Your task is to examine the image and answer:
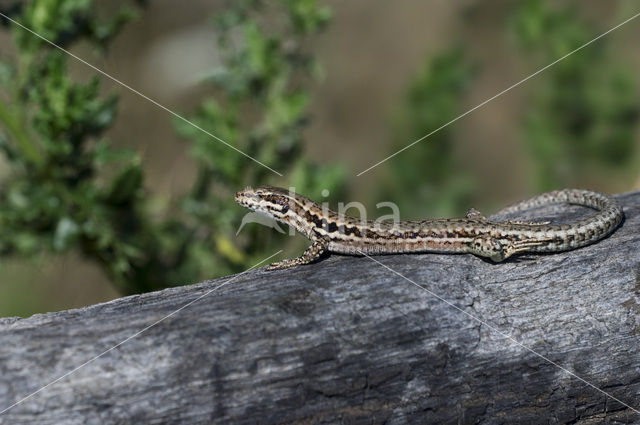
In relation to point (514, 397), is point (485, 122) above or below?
above

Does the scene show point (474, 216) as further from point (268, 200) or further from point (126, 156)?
point (126, 156)

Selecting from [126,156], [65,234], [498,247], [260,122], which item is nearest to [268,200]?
[126,156]

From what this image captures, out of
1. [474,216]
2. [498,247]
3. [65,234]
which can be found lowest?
[498,247]

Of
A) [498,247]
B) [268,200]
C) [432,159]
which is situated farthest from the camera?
[432,159]

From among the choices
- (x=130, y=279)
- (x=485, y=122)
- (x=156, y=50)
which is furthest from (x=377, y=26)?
(x=130, y=279)

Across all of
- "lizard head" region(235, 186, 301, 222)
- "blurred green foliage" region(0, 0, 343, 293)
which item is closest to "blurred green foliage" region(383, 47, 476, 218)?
"blurred green foliage" region(0, 0, 343, 293)

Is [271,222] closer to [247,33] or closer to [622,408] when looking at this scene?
[247,33]

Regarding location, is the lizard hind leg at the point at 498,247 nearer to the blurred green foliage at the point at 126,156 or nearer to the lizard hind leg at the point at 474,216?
the lizard hind leg at the point at 474,216

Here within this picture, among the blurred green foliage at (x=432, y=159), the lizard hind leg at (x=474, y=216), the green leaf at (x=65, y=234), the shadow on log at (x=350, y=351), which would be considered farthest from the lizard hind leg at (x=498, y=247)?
the blurred green foliage at (x=432, y=159)

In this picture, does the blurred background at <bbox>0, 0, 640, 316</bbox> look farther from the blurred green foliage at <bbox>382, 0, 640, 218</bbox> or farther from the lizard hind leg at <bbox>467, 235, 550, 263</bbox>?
the lizard hind leg at <bbox>467, 235, 550, 263</bbox>
